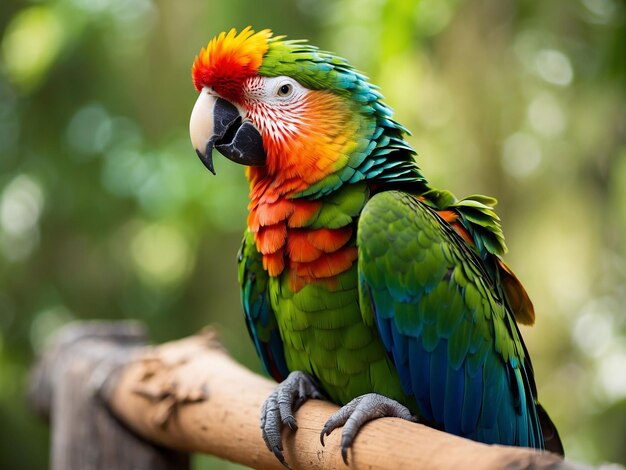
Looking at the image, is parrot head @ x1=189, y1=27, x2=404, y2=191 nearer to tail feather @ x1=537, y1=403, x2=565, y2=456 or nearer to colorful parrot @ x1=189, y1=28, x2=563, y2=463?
colorful parrot @ x1=189, y1=28, x2=563, y2=463

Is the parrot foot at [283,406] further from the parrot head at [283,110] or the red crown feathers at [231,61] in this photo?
the red crown feathers at [231,61]

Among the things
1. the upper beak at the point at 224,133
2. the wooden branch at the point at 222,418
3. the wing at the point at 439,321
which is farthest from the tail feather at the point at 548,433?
the upper beak at the point at 224,133

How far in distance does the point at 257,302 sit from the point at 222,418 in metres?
0.21

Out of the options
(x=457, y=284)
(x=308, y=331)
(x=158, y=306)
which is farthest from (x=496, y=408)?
(x=158, y=306)

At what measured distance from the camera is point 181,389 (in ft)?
4.50

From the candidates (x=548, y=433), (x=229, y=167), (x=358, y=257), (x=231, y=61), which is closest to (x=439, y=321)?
(x=358, y=257)

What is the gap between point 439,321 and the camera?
1.05 metres

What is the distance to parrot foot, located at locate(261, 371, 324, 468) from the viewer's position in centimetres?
108

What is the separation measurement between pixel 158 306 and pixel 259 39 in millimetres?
1984

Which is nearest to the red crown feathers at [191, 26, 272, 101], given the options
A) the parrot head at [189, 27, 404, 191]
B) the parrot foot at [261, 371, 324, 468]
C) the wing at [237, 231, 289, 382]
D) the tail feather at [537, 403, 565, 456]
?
the parrot head at [189, 27, 404, 191]

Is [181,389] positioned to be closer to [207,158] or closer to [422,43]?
[207,158]

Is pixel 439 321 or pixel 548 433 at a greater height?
pixel 439 321

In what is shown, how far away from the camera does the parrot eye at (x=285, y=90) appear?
1157 millimetres

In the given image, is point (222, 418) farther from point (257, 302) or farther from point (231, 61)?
point (231, 61)
